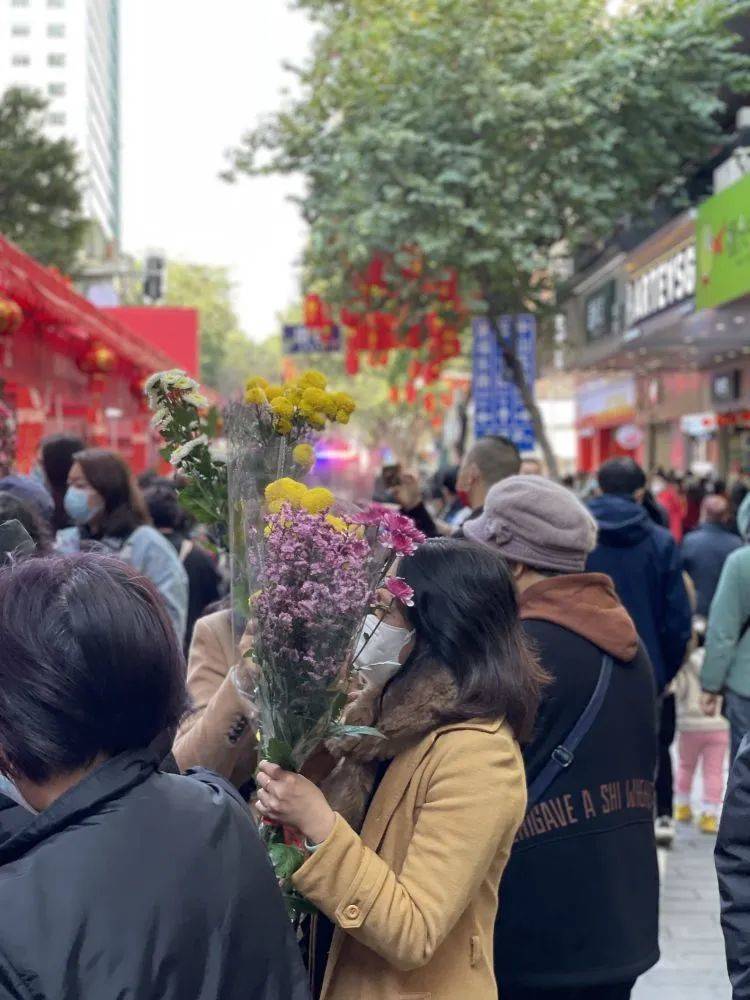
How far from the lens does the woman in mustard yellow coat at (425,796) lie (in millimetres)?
2465

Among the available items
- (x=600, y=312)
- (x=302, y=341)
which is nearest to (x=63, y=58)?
(x=302, y=341)

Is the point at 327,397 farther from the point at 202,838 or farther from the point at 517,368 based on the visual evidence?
the point at 517,368

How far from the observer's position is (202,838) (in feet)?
6.08

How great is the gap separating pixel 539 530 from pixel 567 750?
2.12 feet

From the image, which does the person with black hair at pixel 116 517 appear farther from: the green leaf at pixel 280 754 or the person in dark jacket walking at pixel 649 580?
the green leaf at pixel 280 754

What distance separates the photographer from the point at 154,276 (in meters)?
26.2

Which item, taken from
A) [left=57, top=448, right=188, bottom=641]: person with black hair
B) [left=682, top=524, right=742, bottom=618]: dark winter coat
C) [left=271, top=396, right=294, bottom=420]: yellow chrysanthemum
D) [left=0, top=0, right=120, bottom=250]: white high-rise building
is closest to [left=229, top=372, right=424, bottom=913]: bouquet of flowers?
[left=271, top=396, right=294, bottom=420]: yellow chrysanthemum

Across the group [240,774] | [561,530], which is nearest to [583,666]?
[561,530]

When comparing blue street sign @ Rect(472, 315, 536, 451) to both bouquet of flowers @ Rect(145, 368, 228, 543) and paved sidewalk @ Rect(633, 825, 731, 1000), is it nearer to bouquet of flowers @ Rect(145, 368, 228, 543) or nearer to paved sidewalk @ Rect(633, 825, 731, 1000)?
paved sidewalk @ Rect(633, 825, 731, 1000)

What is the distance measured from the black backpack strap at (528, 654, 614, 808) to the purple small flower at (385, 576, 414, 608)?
904 millimetres

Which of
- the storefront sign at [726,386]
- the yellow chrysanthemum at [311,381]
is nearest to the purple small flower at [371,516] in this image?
the yellow chrysanthemum at [311,381]

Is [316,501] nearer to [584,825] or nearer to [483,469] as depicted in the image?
[584,825]

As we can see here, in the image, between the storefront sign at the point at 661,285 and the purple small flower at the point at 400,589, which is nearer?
the purple small flower at the point at 400,589

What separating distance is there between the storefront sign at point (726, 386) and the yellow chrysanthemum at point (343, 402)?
20634 millimetres
